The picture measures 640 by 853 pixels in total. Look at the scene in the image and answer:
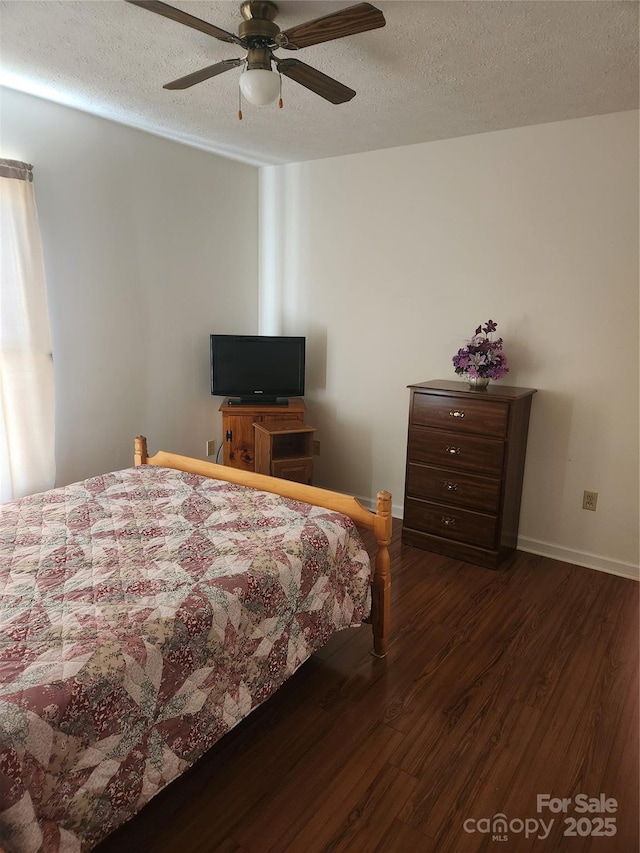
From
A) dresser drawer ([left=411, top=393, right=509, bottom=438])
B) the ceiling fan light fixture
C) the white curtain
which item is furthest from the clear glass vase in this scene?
the white curtain

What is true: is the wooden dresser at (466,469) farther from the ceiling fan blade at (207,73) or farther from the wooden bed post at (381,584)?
the ceiling fan blade at (207,73)

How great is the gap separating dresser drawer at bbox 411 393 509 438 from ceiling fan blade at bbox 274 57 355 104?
1663 millimetres

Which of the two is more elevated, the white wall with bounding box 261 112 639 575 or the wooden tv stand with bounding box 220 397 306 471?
the white wall with bounding box 261 112 639 575

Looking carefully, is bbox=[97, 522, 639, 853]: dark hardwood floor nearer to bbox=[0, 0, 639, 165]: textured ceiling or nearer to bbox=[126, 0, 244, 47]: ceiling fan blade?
bbox=[126, 0, 244, 47]: ceiling fan blade

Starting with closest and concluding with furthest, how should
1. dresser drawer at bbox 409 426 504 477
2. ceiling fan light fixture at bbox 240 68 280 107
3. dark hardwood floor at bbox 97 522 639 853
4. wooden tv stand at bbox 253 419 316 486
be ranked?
1. dark hardwood floor at bbox 97 522 639 853
2. ceiling fan light fixture at bbox 240 68 280 107
3. dresser drawer at bbox 409 426 504 477
4. wooden tv stand at bbox 253 419 316 486

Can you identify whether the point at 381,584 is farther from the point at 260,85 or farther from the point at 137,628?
the point at 260,85

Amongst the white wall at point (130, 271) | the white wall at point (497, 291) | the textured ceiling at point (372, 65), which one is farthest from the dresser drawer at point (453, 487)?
the textured ceiling at point (372, 65)

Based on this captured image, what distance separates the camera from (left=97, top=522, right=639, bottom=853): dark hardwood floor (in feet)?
5.12

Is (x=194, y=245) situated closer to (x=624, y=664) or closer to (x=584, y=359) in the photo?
(x=584, y=359)

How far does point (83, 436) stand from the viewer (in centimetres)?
332

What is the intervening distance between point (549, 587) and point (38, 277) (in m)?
3.26

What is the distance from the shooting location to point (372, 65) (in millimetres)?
2244

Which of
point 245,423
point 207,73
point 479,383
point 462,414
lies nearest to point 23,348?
point 245,423

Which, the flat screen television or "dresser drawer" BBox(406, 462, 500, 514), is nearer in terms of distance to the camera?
"dresser drawer" BBox(406, 462, 500, 514)
